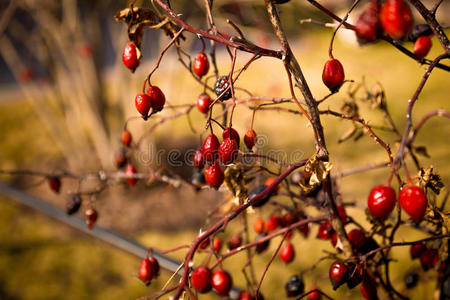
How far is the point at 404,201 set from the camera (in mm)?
595

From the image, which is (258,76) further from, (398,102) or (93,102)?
(93,102)

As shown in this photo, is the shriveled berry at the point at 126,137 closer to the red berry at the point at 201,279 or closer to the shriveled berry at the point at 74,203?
the shriveled berry at the point at 74,203

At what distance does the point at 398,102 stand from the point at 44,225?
4.04 meters

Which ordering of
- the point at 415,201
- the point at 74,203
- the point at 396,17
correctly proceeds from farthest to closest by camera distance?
the point at 74,203
the point at 415,201
the point at 396,17

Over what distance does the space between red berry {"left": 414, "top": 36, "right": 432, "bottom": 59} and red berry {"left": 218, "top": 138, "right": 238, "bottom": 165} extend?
51 centimetres

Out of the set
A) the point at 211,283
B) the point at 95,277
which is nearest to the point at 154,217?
the point at 95,277

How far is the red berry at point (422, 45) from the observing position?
83cm

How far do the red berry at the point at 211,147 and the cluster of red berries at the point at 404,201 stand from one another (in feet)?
1.02

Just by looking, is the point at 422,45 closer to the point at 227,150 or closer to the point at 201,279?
the point at 227,150

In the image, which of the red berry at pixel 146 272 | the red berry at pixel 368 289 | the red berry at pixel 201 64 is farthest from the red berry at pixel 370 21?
the red berry at pixel 146 272

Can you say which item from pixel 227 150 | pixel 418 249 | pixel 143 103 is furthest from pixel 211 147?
pixel 418 249

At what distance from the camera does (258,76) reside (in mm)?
5730

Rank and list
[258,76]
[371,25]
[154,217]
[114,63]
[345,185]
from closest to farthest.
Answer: [371,25] → [154,217] → [345,185] → [258,76] → [114,63]

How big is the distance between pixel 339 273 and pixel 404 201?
0.75 ft
